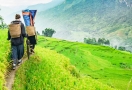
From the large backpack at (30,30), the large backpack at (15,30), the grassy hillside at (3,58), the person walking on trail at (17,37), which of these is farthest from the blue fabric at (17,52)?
the large backpack at (30,30)

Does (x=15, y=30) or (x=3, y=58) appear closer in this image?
(x=15, y=30)

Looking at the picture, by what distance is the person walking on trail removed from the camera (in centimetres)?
1340

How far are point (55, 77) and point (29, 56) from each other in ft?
7.91

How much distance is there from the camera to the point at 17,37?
1351cm

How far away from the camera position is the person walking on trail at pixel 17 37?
13.4 metres

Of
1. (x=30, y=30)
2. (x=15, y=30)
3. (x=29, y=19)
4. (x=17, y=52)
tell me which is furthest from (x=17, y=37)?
(x=29, y=19)

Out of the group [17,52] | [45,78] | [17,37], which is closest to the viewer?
[45,78]

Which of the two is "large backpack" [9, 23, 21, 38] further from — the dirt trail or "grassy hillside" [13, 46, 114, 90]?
the dirt trail

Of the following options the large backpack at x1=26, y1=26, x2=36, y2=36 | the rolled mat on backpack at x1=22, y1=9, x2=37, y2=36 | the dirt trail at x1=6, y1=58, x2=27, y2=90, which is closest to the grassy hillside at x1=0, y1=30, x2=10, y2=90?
the dirt trail at x1=6, y1=58, x2=27, y2=90

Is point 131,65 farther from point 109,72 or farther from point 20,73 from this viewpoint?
point 20,73

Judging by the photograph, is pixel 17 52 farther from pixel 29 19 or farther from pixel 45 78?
pixel 45 78

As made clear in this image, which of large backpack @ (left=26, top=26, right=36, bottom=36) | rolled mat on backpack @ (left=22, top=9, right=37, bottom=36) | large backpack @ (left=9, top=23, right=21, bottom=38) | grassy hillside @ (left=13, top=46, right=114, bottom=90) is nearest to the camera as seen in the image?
grassy hillside @ (left=13, top=46, right=114, bottom=90)

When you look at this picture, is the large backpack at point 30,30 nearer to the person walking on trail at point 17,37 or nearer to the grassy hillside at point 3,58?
the person walking on trail at point 17,37

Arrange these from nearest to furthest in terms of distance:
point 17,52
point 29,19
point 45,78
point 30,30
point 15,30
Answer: point 45,78, point 15,30, point 17,52, point 29,19, point 30,30
